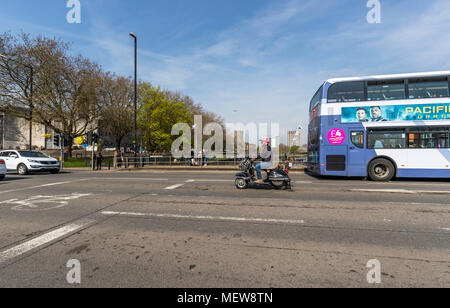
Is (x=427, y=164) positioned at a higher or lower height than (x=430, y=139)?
lower

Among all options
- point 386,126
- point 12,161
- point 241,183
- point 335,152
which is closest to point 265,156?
point 241,183

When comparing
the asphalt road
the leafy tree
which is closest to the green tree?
the leafy tree

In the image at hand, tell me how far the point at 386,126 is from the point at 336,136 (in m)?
2.15

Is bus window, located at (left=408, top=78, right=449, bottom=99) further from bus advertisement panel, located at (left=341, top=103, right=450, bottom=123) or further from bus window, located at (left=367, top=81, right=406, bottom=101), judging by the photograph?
bus advertisement panel, located at (left=341, top=103, right=450, bottom=123)

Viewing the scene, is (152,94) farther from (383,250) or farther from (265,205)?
(383,250)

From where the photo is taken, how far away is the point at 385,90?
10.1 meters

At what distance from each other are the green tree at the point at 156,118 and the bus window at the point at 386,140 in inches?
928

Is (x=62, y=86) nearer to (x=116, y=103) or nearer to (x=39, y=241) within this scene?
(x=116, y=103)

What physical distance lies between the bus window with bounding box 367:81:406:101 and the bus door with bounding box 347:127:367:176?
1608 millimetres

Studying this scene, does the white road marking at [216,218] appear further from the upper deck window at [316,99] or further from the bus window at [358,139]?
the upper deck window at [316,99]

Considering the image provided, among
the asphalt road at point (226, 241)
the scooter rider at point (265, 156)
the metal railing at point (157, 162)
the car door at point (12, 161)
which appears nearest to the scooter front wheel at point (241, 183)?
the scooter rider at point (265, 156)

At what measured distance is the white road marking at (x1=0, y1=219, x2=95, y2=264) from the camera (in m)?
3.13

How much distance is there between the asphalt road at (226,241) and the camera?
254 centimetres

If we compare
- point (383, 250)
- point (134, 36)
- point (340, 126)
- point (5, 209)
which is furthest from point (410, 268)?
point (134, 36)
